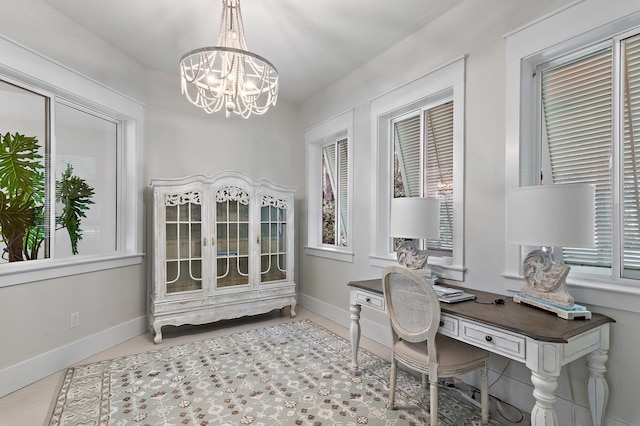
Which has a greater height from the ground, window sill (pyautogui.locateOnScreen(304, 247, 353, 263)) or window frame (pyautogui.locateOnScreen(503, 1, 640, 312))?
window frame (pyautogui.locateOnScreen(503, 1, 640, 312))

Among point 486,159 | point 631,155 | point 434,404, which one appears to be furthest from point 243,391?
point 631,155

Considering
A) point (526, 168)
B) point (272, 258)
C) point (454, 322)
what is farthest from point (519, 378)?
point (272, 258)

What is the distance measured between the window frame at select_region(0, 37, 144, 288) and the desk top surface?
2.99m

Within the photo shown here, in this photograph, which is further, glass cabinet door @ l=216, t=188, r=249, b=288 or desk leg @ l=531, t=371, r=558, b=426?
glass cabinet door @ l=216, t=188, r=249, b=288

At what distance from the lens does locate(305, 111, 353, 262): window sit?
12.6ft

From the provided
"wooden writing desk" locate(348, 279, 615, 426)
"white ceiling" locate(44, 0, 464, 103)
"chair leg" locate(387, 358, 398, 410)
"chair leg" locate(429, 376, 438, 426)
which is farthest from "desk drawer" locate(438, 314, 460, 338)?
"white ceiling" locate(44, 0, 464, 103)

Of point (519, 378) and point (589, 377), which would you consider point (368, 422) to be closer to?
point (519, 378)

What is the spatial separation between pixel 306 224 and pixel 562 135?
307cm

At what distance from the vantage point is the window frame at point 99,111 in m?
→ 2.40

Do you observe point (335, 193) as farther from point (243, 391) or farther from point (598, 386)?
point (598, 386)

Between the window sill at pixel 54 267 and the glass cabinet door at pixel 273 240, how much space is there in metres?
1.40

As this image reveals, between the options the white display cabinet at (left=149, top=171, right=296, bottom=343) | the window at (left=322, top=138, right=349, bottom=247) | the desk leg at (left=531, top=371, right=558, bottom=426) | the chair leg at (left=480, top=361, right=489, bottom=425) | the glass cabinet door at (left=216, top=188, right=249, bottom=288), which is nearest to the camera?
the desk leg at (left=531, top=371, right=558, bottom=426)

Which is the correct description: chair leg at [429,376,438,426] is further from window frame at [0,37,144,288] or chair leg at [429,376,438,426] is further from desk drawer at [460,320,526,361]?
window frame at [0,37,144,288]

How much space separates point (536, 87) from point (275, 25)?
210 cm
